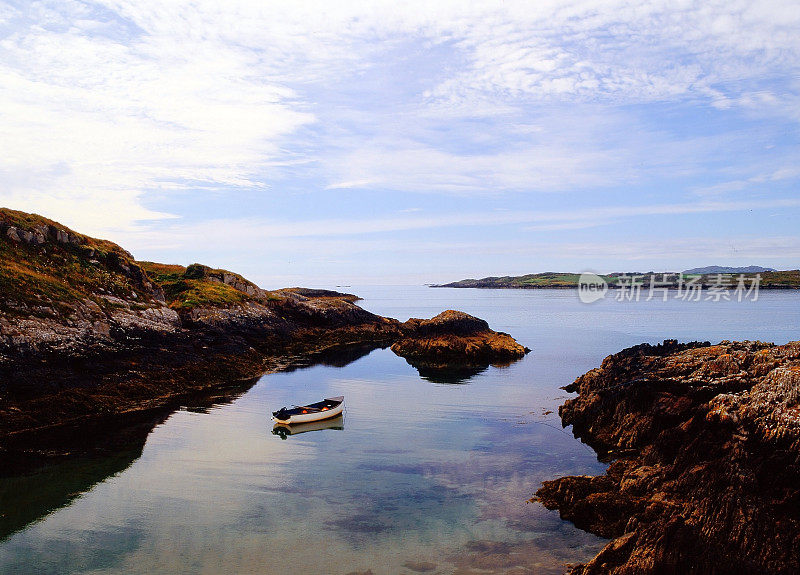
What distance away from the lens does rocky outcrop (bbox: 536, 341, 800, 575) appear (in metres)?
13.8

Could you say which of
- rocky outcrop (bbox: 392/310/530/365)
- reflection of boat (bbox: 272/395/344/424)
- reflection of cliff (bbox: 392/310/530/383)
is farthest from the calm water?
rocky outcrop (bbox: 392/310/530/365)

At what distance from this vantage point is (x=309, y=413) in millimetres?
33094

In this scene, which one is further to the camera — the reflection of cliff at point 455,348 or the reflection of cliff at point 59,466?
the reflection of cliff at point 455,348

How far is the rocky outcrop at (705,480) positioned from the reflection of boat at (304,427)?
15.7 metres

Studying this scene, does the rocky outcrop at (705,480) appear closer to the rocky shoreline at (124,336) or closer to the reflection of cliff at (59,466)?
the reflection of cliff at (59,466)

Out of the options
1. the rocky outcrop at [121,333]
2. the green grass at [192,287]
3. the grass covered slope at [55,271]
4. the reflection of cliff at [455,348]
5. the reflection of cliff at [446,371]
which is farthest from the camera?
the green grass at [192,287]

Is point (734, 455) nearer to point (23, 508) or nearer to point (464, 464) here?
point (464, 464)

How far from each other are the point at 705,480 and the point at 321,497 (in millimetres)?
14239

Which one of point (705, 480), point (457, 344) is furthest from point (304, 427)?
point (457, 344)

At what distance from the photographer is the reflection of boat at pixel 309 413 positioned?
32156mm

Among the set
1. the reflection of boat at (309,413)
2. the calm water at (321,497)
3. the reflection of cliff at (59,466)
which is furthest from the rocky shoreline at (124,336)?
the reflection of boat at (309,413)

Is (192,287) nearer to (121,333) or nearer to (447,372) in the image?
(121,333)

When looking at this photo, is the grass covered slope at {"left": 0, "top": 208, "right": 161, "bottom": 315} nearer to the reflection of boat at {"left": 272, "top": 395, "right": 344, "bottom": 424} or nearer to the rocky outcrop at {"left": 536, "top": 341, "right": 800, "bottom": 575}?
the reflection of boat at {"left": 272, "top": 395, "right": 344, "bottom": 424}

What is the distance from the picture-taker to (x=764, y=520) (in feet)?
46.5
